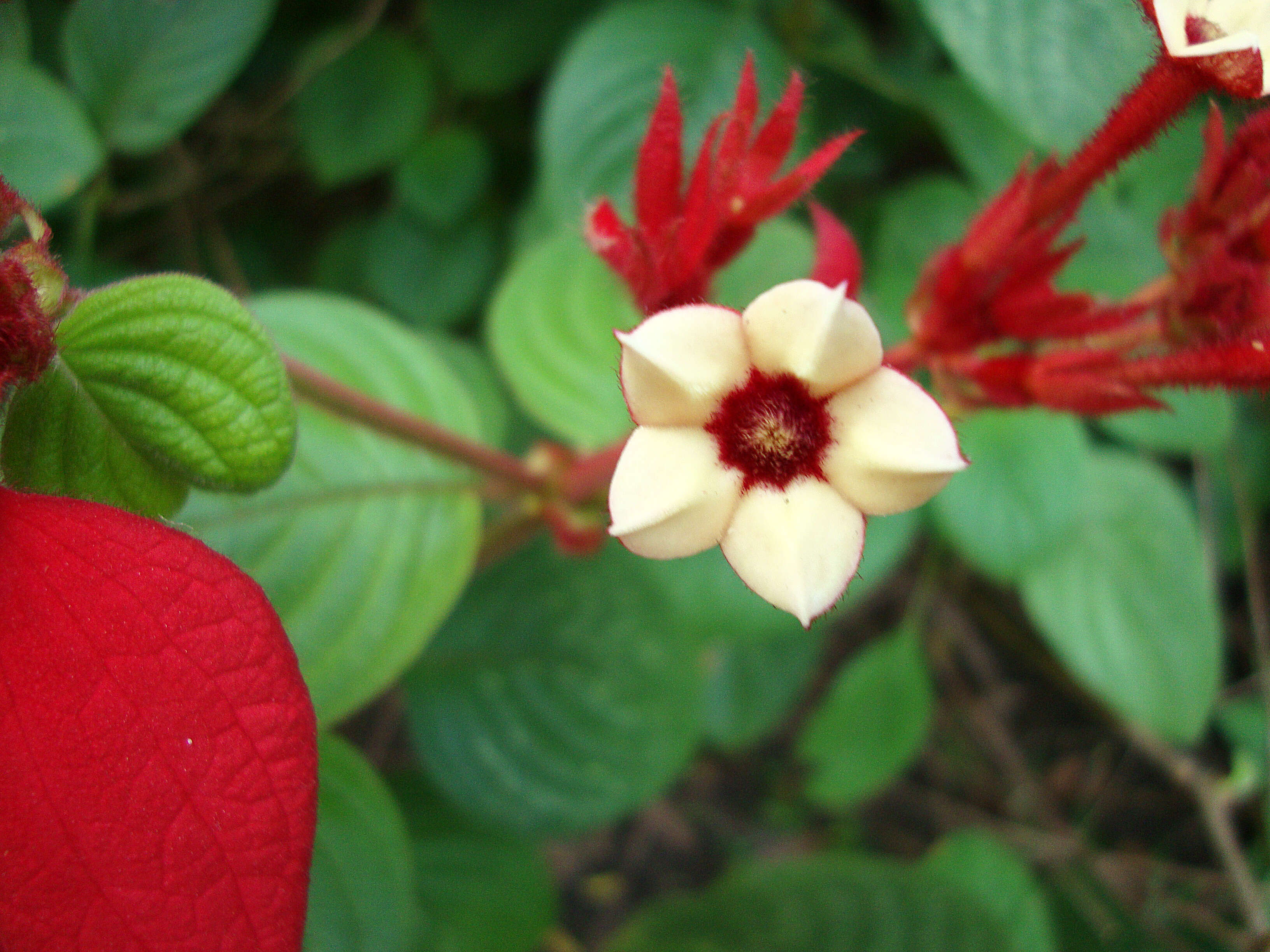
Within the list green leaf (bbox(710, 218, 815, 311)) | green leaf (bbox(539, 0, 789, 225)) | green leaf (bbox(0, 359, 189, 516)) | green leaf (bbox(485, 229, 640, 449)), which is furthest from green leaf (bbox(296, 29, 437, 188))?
green leaf (bbox(0, 359, 189, 516))

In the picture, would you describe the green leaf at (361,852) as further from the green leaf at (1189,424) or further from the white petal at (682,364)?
the green leaf at (1189,424)

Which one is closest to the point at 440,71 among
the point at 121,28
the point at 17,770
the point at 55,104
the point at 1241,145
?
the point at 121,28

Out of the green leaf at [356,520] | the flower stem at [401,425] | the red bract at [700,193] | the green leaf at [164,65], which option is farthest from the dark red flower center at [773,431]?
the green leaf at [164,65]

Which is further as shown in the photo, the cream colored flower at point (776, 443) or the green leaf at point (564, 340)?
the green leaf at point (564, 340)

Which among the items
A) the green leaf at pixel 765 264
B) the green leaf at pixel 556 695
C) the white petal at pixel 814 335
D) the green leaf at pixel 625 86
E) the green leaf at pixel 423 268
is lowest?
the green leaf at pixel 556 695

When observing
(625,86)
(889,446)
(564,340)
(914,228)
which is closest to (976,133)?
(914,228)

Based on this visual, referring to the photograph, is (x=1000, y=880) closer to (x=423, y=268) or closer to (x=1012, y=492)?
(x=1012, y=492)

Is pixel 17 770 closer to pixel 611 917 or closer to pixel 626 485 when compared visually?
pixel 626 485
